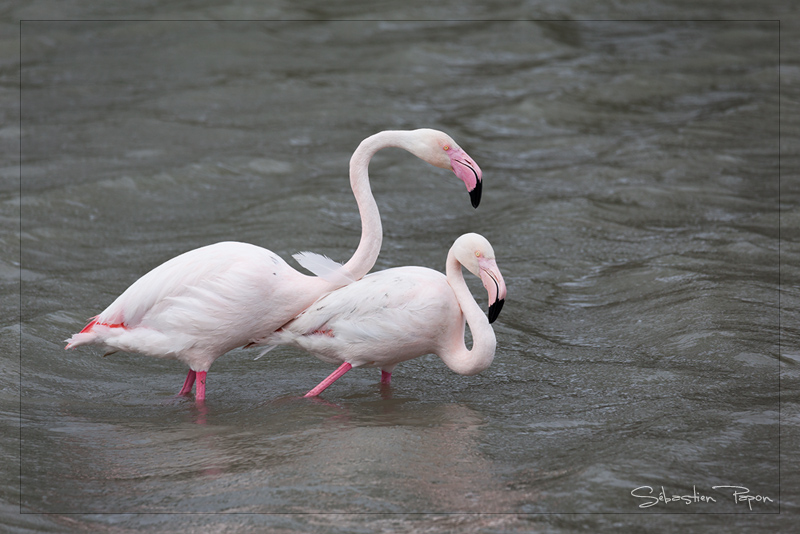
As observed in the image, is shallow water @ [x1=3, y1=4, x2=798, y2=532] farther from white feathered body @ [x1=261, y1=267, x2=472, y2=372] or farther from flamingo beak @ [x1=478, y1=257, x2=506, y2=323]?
flamingo beak @ [x1=478, y1=257, x2=506, y2=323]

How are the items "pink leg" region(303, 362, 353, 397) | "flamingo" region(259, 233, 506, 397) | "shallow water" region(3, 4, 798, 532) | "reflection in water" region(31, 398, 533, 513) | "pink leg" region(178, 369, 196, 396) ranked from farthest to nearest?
"pink leg" region(178, 369, 196, 396) → "pink leg" region(303, 362, 353, 397) → "flamingo" region(259, 233, 506, 397) → "shallow water" region(3, 4, 798, 532) → "reflection in water" region(31, 398, 533, 513)

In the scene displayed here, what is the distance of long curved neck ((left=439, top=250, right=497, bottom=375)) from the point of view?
5266 mm

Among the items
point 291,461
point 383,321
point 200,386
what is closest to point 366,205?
point 383,321

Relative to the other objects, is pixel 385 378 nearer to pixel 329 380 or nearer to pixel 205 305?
pixel 329 380

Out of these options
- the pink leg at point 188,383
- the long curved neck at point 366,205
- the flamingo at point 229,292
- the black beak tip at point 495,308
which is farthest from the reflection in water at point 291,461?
the long curved neck at point 366,205

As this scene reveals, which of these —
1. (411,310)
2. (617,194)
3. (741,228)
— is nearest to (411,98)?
(617,194)

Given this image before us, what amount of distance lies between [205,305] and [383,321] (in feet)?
3.40

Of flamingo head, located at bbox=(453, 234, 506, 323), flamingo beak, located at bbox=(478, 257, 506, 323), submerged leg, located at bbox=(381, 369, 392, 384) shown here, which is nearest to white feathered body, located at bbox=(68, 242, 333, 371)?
submerged leg, located at bbox=(381, 369, 392, 384)

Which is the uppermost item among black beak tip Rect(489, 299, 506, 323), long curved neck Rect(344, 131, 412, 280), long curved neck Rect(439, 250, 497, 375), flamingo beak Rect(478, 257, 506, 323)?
long curved neck Rect(344, 131, 412, 280)

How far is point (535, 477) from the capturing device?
14.3 feet

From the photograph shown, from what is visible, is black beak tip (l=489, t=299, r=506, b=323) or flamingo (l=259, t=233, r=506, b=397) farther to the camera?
flamingo (l=259, t=233, r=506, b=397)

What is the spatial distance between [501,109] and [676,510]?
9246 millimetres

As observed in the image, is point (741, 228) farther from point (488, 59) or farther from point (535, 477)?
point (488, 59)

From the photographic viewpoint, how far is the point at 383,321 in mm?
5223
